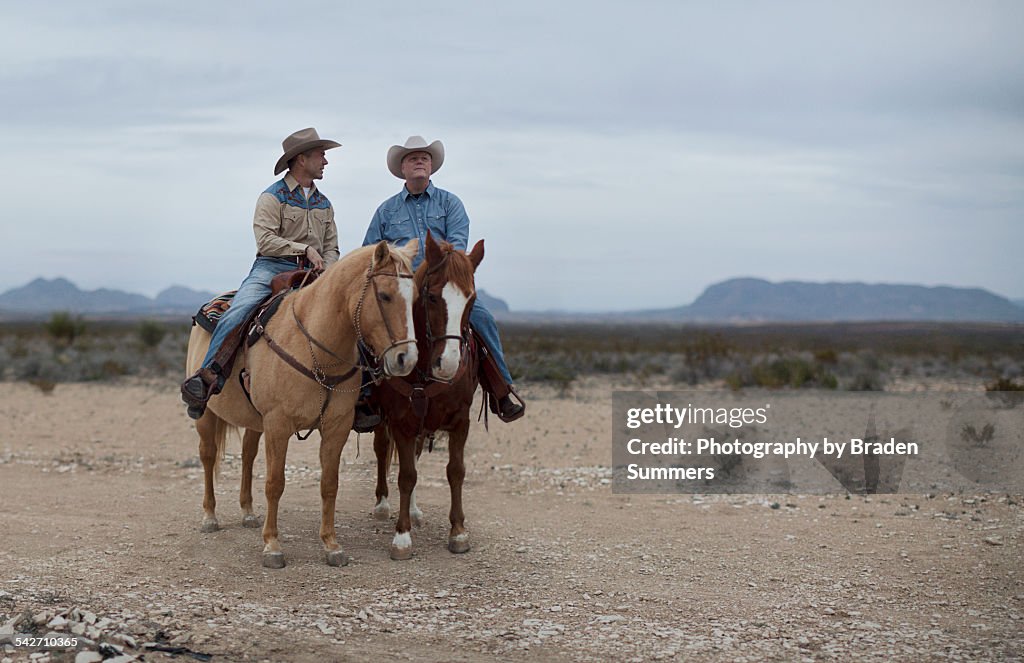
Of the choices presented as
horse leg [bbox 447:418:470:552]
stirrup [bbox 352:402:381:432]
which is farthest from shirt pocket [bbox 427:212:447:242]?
horse leg [bbox 447:418:470:552]

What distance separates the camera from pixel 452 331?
5922 mm

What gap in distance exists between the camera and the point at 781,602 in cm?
624

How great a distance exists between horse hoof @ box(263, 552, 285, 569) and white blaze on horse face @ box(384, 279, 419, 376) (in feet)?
6.07

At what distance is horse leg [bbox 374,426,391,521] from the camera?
7.98m

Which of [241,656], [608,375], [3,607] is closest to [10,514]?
[3,607]

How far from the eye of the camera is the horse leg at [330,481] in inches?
259

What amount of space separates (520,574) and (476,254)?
96.1 inches

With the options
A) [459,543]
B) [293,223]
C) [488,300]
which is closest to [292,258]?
[293,223]

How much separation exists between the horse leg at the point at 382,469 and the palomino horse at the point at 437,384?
13mm

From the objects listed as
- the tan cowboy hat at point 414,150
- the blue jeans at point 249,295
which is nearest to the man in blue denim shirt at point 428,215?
the tan cowboy hat at point 414,150

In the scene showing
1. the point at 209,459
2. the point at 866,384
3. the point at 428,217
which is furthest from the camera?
the point at 866,384

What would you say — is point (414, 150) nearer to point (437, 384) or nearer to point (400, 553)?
point (437, 384)

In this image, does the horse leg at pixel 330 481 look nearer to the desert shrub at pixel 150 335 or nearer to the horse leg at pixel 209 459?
the horse leg at pixel 209 459

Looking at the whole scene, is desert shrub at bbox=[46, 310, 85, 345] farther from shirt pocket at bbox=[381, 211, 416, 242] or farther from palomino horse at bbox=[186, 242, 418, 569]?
palomino horse at bbox=[186, 242, 418, 569]
